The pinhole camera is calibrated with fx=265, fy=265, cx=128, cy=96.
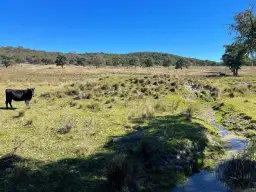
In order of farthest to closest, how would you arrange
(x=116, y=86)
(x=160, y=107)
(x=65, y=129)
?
1. (x=116, y=86)
2. (x=160, y=107)
3. (x=65, y=129)

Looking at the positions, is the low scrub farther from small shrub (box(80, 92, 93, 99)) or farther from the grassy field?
small shrub (box(80, 92, 93, 99))

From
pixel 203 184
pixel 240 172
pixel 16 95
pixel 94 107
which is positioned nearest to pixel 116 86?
pixel 94 107

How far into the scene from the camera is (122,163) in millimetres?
9273

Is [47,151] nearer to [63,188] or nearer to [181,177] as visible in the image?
[63,188]

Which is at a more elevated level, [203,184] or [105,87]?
[105,87]

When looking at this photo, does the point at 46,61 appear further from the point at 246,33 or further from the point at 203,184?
the point at 203,184

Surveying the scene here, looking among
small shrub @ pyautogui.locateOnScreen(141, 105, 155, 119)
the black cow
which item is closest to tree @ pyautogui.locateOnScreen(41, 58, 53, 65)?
the black cow

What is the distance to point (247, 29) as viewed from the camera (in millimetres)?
19281

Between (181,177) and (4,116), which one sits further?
(4,116)

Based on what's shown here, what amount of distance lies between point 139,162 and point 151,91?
21.2 m

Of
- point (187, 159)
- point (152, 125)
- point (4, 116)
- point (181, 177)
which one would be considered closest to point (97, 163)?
point (181, 177)

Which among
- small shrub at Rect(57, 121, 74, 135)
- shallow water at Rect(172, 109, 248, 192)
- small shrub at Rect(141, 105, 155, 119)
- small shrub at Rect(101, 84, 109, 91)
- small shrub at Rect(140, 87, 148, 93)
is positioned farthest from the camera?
small shrub at Rect(101, 84, 109, 91)

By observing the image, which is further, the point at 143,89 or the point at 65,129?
the point at 143,89

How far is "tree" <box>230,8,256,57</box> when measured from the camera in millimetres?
18386
